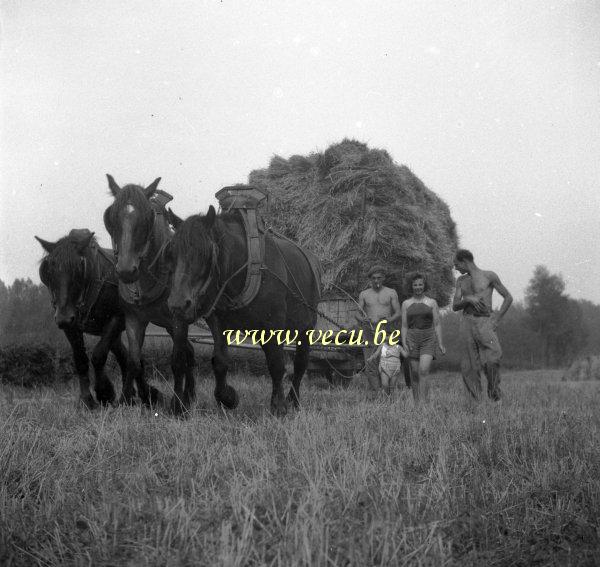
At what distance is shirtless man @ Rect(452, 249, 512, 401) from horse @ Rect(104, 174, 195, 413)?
2.96 metres

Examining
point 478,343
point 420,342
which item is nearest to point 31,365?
point 420,342

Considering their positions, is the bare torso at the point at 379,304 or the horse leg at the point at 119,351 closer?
the horse leg at the point at 119,351

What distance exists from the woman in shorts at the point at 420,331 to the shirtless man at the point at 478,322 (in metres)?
0.31

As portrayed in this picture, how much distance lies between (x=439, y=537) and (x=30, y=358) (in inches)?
307

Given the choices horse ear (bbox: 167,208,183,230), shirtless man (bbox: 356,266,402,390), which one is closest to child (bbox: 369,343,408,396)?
shirtless man (bbox: 356,266,402,390)

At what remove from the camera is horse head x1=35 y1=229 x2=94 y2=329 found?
16.0ft

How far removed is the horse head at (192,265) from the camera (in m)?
4.18

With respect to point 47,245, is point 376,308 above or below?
below

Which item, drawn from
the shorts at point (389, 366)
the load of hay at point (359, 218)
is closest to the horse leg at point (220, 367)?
the shorts at point (389, 366)

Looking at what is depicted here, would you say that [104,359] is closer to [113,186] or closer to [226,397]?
[226,397]

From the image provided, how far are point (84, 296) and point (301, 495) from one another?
3474 millimetres

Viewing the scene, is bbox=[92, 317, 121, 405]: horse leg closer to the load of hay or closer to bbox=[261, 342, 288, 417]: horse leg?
bbox=[261, 342, 288, 417]: horse leg

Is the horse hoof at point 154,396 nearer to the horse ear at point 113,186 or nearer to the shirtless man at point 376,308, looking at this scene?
the horse ear at point 113,186

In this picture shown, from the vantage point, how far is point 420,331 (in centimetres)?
658
